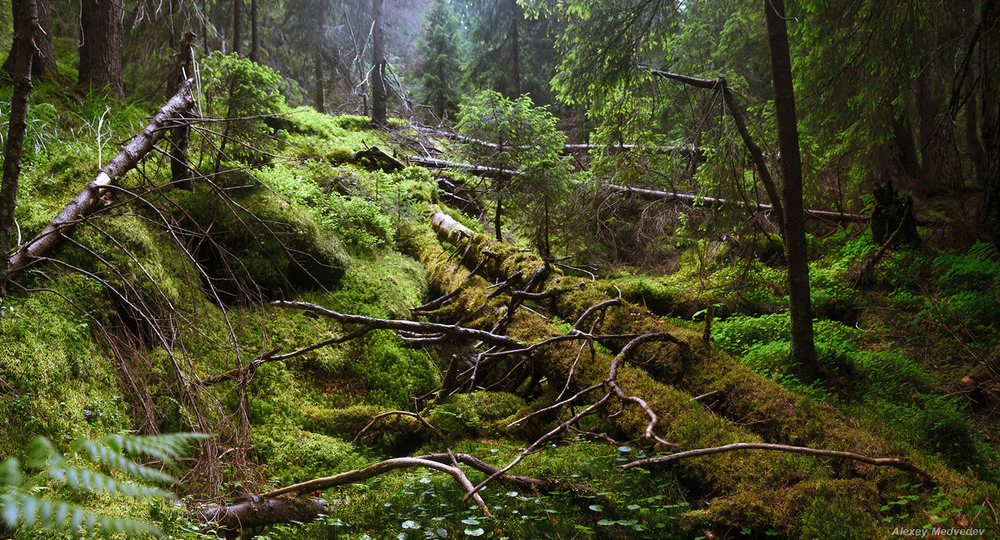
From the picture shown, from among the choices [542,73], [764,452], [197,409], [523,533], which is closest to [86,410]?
[197,409]

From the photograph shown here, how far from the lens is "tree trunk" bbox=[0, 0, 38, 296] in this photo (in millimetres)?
2277

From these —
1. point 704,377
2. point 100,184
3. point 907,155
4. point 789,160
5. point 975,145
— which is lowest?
point 704,377

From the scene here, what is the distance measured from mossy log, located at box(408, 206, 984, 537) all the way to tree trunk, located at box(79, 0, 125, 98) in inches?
268

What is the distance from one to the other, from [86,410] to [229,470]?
849 millimetres

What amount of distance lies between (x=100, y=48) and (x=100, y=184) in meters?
5.84

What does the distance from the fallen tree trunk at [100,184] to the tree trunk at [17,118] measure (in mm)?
219

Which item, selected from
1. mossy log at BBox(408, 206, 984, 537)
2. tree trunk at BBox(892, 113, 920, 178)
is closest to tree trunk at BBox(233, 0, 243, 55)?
mossy log at BBox(408, 206, 984, 537)

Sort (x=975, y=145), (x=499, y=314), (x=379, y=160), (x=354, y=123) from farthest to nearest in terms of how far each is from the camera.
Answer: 1. (x=354, y=123)
2. (x=379, y=160)
3. (x=975, y=145)
4. (x=499, y=314)

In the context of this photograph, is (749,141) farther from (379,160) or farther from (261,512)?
(379,160)

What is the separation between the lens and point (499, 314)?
5.63m

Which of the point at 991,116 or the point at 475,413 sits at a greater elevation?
the point at 991,116

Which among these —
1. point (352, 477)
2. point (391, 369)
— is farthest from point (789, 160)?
point (352, 477)

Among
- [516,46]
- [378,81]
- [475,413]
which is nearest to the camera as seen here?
[475,413]

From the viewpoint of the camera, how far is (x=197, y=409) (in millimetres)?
2502
